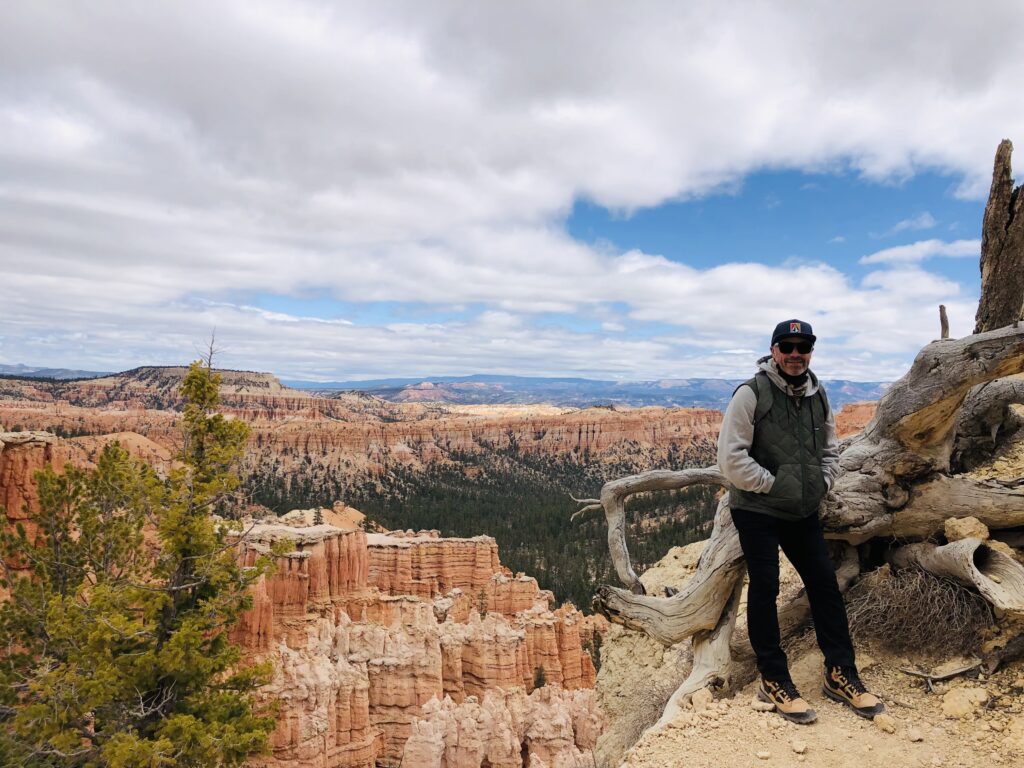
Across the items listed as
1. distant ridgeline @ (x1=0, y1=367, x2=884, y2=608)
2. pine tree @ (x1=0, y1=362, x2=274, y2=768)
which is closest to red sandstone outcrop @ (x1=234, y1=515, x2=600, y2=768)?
distant ridgeline @ (x1=0, y1=367, x2=884, y2=608)

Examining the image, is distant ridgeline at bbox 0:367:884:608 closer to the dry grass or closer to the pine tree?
the pine tree

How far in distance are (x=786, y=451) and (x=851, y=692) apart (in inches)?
61.6

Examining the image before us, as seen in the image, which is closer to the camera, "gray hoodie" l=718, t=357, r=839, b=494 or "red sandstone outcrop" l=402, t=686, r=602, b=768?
"gray hoodie" l=718, t=357, r=839, b=494

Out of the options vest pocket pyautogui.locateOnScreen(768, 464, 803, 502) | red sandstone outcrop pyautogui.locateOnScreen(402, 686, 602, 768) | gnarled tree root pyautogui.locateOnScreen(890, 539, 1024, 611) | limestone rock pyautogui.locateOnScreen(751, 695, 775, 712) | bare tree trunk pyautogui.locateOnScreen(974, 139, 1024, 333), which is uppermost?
bare tree trunk pyautogui.locateOnScreen(974, 139, 1024, 333)

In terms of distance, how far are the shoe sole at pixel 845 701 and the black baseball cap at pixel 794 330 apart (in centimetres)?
229

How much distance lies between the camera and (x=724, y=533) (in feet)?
16.8

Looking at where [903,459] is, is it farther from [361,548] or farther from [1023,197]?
[361,548]

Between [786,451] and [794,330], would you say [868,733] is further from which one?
[794,330]

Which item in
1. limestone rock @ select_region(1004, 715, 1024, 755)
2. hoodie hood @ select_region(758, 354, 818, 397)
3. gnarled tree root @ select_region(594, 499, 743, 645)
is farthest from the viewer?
gnarled tree root @ select_region(594, 499, 743, 645)

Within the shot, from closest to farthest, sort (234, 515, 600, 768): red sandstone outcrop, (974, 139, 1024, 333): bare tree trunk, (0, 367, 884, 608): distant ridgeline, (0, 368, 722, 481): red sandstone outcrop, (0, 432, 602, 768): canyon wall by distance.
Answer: (974, 139, 1024, 333): bare tree trunk, (0, 432, 602, 768): canyon wall, (234, 515, 600, 768): red sandstone outcrop, (0, 367, 884, 608): distant ridgeline, (0, 368, 722, 481): red sandstone outcrop

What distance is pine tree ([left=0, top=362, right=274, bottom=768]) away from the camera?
9.91 meters

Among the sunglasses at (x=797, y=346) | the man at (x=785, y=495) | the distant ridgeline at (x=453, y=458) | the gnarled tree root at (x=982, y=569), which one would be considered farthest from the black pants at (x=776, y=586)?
the distant ridgeline at (x=453, y=458)

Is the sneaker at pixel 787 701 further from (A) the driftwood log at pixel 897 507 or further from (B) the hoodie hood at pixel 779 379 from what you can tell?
(B) the hoodie hood at pixel 779 379

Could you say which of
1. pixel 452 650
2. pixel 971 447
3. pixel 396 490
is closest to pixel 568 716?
pixel 452 650
